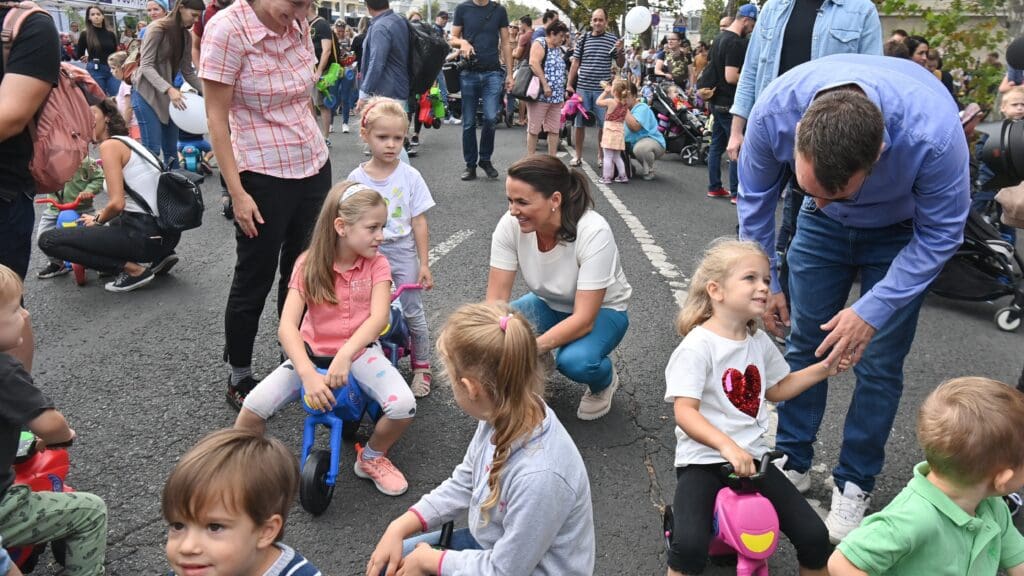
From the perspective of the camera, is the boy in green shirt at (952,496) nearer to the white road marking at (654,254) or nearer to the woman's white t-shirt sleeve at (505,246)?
the woman's white t-shirt sleeve at (505,246)

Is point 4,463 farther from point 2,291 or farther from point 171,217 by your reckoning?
point 171,217

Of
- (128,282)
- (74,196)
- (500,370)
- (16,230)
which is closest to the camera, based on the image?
(500,370)

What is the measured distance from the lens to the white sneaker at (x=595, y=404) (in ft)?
12.4

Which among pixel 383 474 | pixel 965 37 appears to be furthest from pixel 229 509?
pixel 965 37

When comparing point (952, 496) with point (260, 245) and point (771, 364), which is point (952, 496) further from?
point (260, 245)

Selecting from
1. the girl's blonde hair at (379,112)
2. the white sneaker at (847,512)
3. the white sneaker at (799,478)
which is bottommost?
the white sneaker at (799,478)

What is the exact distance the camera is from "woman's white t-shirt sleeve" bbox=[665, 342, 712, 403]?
8.46 feet

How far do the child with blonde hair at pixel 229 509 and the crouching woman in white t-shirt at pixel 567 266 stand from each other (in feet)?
5.42

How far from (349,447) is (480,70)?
7.00m

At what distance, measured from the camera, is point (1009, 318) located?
529 cm

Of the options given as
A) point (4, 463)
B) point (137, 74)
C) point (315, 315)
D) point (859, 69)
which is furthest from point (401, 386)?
point (137, 74)

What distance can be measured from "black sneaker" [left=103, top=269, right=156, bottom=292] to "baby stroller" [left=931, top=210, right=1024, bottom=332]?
5706mm

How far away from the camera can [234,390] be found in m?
3.76

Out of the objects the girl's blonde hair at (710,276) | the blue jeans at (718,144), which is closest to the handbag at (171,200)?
the girl's blonde hair at (710,276)
